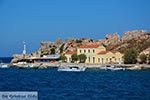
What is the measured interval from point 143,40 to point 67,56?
940 inches

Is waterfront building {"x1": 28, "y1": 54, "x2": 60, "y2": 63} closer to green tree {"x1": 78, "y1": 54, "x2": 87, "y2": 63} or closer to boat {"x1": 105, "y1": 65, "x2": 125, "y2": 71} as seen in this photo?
green tree {"x1": 78, "y1": 54, "x2": 87, "y2": 63}

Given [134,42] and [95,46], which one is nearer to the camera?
[95,46]

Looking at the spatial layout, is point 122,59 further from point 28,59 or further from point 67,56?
point 28,59

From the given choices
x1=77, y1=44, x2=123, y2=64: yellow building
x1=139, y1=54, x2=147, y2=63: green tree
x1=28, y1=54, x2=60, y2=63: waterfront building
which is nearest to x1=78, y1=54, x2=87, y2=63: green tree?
A: x1=77, y1=44, x2=123, y2=64: yellow building

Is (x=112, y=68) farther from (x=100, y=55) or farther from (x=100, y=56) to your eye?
(x=100, y=56)

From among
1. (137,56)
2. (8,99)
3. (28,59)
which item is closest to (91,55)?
(137,56)

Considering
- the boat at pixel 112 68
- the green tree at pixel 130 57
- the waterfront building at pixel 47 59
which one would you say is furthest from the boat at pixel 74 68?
the waterfront building at pixel 47 59

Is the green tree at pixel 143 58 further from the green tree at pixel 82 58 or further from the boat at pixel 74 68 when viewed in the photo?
the boat at pixel 74 68

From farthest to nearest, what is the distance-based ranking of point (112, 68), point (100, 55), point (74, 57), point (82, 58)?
point (74, 57) < point (100, 55) < point (82, 58) < point (112, 68)

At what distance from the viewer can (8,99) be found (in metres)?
21.0

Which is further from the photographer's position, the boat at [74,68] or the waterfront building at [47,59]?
the waterfront building at [47,59]

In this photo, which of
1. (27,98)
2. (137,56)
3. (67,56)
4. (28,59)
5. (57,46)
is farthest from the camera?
(57,46)

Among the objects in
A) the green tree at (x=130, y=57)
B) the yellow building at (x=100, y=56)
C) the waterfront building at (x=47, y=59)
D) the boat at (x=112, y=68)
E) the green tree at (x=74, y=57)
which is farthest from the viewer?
the waterfront building at (x=47, y=59)

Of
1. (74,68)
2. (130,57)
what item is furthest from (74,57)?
(130,57)
